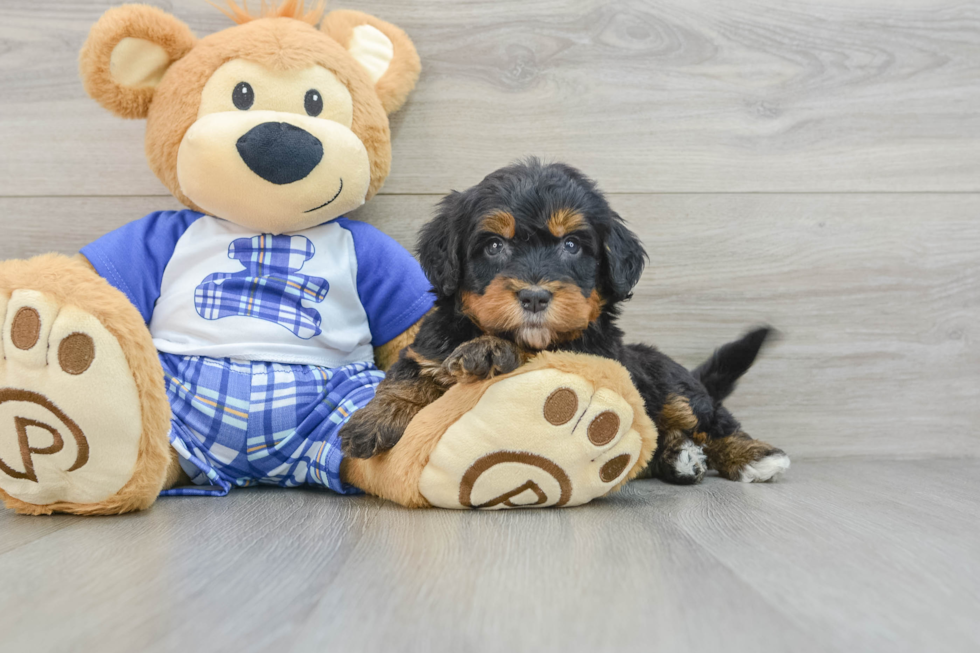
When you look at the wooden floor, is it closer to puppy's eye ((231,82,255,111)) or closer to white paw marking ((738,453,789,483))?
white paw marking ((738,453,789,483))

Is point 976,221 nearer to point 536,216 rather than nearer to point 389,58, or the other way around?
point 536,216

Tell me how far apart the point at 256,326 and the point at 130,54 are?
798mm

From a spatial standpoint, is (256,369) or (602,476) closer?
(602,476)

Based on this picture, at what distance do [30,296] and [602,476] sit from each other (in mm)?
1184

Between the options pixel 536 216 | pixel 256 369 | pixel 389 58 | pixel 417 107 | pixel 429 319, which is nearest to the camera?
pixel 536 216

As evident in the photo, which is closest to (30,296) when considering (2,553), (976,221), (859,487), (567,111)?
→ (2,553)

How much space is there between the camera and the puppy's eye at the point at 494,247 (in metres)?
1.49

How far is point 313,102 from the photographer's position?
6.13ft

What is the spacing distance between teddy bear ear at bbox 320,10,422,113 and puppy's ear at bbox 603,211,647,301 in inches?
33.9

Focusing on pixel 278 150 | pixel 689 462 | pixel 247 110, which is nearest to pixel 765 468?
pixel 689 462

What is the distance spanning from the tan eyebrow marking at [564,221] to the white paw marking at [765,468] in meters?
0.91

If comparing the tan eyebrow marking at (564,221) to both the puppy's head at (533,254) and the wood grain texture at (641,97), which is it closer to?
the puppy's head at (533,254)

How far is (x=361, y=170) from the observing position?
1901 millimetres

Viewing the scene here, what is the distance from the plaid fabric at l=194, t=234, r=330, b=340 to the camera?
72.5 inches
